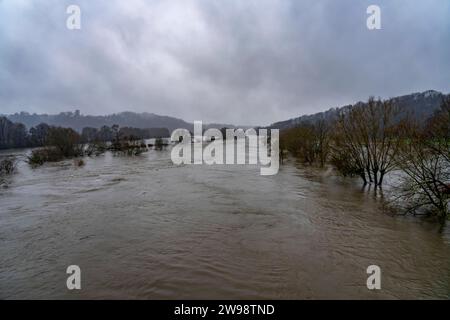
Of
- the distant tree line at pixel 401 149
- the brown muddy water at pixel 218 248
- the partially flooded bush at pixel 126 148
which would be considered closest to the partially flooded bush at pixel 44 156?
the partially flooded bush at pixel 126 148

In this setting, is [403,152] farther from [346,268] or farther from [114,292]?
[114,292]

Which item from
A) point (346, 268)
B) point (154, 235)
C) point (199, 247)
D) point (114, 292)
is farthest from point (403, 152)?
point (114, 292)

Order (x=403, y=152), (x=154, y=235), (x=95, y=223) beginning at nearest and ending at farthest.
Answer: (x=154, y=235)
(x=95, y=223)
(x=403, y=152)

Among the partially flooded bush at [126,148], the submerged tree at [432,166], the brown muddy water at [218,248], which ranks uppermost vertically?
the partially flooded bush at [126,148]

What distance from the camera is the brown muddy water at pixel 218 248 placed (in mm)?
4914

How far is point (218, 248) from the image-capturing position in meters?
6.75

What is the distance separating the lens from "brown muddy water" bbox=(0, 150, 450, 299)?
4914 mm

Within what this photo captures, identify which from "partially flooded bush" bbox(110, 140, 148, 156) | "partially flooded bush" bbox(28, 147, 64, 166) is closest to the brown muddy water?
"partially flooded bush" bbox(28, 147, 64, 166)

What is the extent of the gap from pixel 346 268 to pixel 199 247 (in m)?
4.18

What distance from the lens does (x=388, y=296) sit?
4602mm

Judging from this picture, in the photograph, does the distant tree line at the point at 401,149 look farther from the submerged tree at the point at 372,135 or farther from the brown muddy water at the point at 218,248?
the brown muddy water at the point at 218,248

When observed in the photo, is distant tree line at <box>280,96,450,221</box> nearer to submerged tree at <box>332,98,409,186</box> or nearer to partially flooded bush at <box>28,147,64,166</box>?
submerged tree at <box>332,98,409,186</box>

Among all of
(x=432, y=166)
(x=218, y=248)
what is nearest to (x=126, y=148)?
(x=218, y=248)

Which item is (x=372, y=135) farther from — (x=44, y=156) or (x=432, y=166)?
(x=44, y=156)
